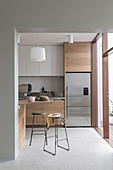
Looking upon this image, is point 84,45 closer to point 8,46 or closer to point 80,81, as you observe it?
point 80,81

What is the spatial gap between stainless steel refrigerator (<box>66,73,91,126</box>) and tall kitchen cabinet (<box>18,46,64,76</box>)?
22.7 inches

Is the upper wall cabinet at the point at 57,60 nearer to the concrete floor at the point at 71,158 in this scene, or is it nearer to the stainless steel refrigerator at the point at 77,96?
the stainless steel refrigerator at the point at 77,96

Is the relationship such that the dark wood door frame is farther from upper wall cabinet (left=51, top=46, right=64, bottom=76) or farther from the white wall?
Answer: upper wall cabinet (left=51, top=46, right=64, bottom=76)

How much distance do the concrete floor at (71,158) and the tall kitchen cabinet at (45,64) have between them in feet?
7.96

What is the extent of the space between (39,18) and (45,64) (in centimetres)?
297

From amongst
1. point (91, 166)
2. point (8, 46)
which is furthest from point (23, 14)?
point (91, 166)

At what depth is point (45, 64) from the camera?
6137 mm

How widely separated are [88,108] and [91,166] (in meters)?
2.89

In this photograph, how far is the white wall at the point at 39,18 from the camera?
3.20 m

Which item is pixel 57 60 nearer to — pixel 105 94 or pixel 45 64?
pixel 45 64

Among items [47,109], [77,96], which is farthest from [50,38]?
[47,109]

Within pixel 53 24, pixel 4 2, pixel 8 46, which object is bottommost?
pixel 8 46

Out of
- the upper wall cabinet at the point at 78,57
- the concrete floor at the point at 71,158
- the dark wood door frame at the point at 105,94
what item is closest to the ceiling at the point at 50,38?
the upper wall cabinet at the point at 78,57

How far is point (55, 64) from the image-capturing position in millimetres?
6133
